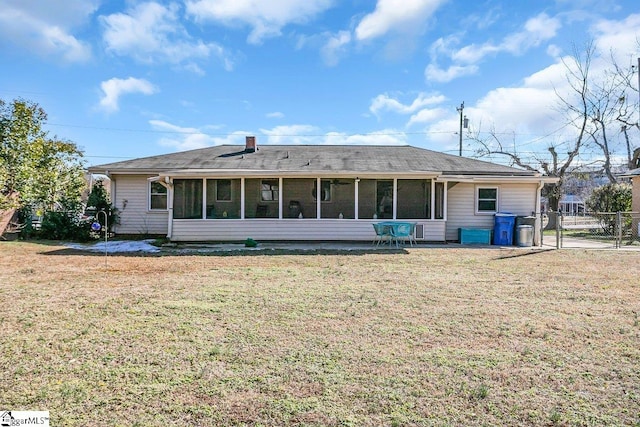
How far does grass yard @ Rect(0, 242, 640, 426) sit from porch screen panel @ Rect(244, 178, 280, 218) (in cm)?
624

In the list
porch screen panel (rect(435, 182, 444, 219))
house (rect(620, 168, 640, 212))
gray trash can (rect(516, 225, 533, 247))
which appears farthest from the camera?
house (rect(620, 168, 640, 212))

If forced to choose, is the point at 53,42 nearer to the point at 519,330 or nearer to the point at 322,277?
the point at 322,277

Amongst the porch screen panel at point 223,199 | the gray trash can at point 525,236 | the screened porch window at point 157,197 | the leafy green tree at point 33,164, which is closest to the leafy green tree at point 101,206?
the leafy green tree at point 33,164

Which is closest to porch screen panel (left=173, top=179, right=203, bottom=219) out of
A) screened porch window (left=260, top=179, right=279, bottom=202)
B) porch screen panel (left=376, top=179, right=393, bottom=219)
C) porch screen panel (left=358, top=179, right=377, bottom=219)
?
screened porch window (left=260, top=179, right=279, bottom=202)

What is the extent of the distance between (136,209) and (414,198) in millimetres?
10569

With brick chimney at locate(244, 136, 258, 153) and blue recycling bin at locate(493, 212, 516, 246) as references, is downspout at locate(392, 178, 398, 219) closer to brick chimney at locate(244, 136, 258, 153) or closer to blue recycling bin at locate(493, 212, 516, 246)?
blue recycling bin at locate(493, 212, 516, 246)

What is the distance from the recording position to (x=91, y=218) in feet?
49.9

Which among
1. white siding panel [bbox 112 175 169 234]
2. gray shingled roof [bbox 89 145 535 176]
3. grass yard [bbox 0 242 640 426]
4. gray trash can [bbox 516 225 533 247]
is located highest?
gray shingled roof [bbox 89 145 535 176]

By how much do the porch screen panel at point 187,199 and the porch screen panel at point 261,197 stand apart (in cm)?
158

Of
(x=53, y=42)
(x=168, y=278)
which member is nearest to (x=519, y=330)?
(x=168, y=278)

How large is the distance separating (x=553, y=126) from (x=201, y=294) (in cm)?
3130

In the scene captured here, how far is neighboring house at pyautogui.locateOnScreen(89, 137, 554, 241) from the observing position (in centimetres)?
1334

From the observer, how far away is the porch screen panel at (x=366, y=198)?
44.7 ft

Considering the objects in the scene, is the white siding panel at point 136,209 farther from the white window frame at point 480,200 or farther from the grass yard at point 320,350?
the white window frame at point 480,200
